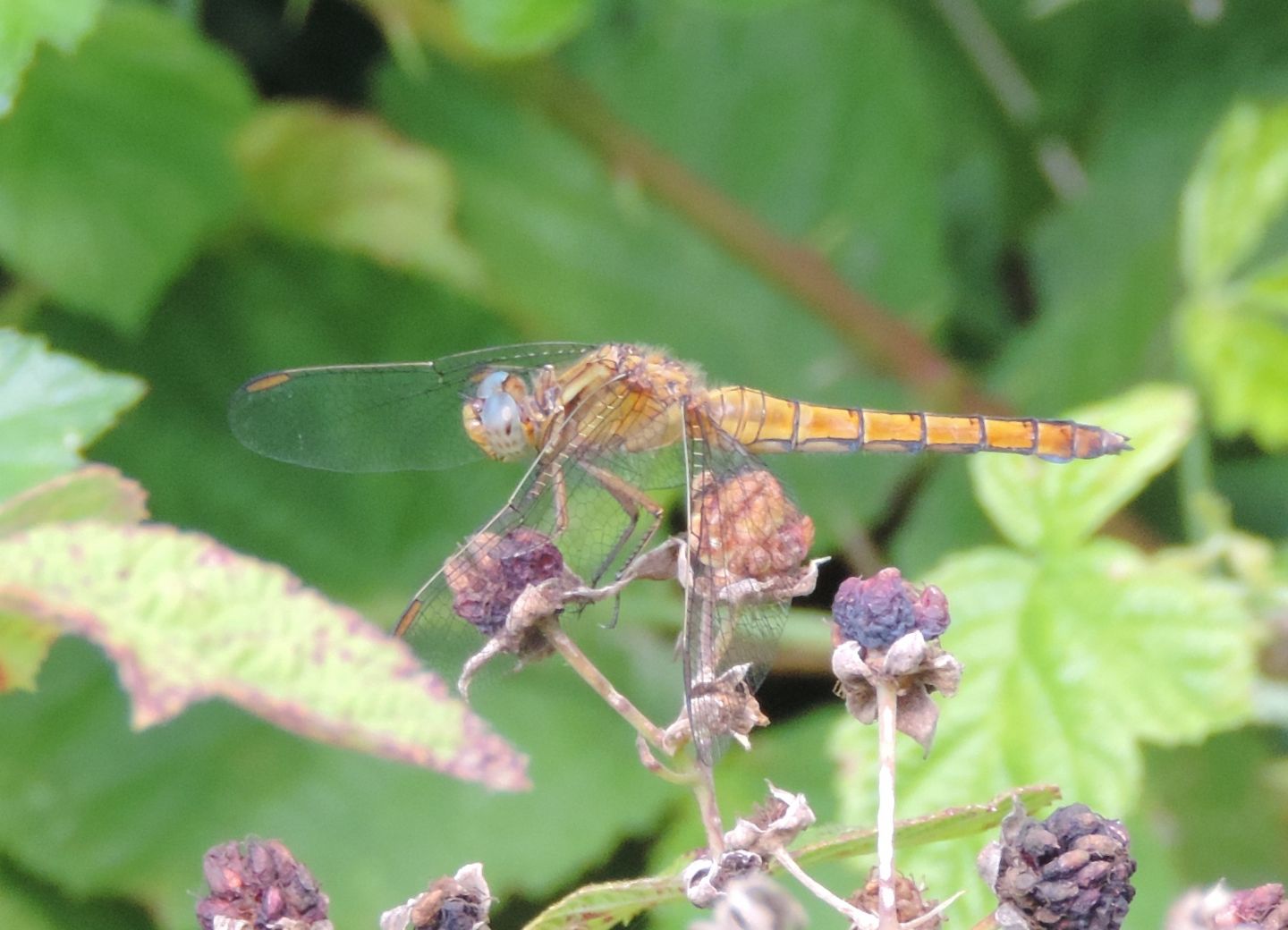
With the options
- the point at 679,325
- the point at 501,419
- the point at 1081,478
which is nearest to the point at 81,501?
the point at 501,419

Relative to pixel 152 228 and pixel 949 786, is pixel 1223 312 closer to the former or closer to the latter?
pixel 949 786

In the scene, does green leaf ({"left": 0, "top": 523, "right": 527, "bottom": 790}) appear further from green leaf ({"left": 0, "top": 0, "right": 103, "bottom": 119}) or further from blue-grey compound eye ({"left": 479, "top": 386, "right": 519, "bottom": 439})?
blue-grey compound eye ({"left": 479, "top": 386, "right": 519, "bottom": 439})

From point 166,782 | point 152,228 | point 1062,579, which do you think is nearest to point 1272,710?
point 1062,579

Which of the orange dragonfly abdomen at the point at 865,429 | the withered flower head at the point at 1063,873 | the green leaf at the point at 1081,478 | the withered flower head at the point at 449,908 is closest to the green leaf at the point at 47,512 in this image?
the withered flower head at the point at 449,908

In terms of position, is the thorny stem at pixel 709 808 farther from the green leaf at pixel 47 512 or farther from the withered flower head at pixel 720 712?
the green leaf at pixel 47 512

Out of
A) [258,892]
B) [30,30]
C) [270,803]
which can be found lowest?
[258,892]

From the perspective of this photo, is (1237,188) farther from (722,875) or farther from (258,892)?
(258,892)
